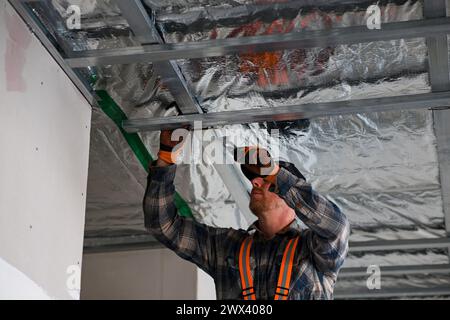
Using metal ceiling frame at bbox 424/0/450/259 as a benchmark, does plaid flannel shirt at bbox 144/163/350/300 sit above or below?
below

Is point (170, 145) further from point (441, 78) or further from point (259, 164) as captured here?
point (441, 78)

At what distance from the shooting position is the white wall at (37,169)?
209 centimetres

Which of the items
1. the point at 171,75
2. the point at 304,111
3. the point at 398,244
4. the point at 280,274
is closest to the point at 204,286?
the point at 398,244

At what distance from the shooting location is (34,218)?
2.24 metres

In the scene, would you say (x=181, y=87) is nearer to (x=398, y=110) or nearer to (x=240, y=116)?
(x=240, y=116)

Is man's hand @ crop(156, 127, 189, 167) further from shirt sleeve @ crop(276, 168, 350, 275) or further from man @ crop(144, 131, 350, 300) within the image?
shirt sleeve @ crop(276, 168, 350, 275)

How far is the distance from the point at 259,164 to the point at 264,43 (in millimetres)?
463

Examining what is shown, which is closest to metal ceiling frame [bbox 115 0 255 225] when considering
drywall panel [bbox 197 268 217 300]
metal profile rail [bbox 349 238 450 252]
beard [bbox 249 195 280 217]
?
beard [bbox 249 195 280 217]

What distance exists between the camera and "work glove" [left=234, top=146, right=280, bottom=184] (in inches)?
102

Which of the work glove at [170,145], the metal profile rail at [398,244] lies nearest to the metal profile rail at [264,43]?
the work glove at [170,145]

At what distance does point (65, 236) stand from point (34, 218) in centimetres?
26

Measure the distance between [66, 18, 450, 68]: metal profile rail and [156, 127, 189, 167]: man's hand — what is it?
1.09 ft

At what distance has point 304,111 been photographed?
2.71 meters
